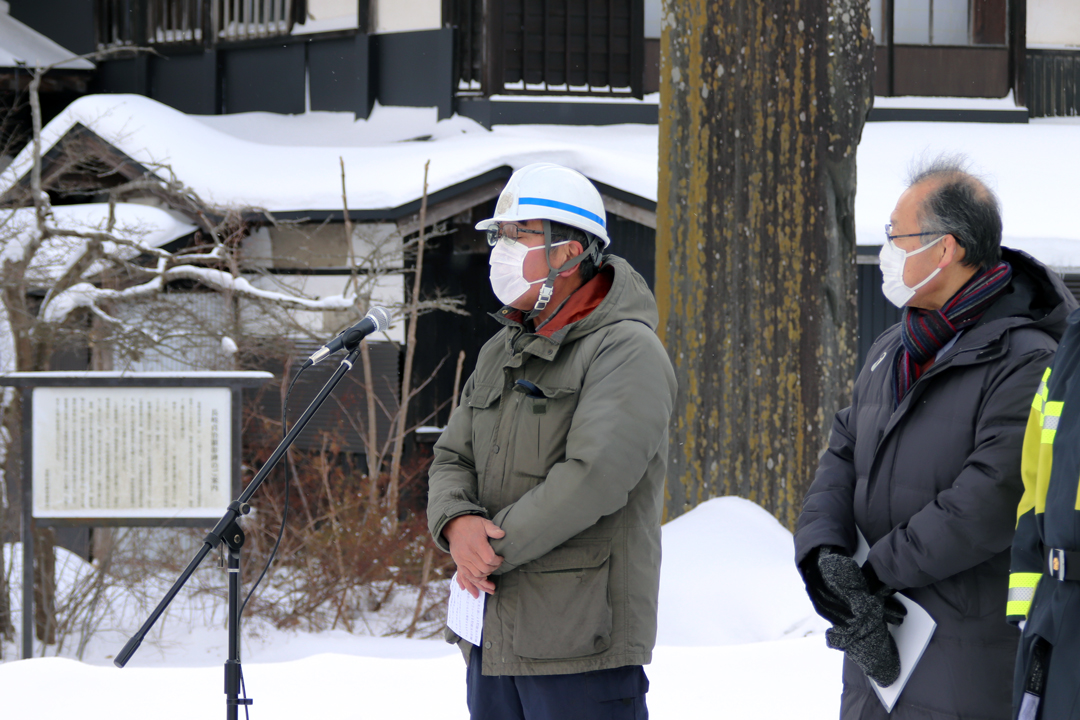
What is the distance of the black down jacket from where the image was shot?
2217mm

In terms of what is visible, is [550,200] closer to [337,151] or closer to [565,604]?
[565,604]

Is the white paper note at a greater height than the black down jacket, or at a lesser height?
lesser

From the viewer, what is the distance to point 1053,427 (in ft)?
5.97

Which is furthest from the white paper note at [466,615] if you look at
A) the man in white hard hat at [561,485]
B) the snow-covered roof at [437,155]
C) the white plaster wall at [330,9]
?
the white plaster wall at [330,9]

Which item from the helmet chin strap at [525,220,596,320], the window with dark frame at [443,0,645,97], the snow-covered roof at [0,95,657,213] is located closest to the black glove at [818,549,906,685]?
→ the helmet chin strap at [525,220,596,320]

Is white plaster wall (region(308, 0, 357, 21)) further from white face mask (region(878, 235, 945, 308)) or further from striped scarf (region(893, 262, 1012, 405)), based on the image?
striped scarf (region(893, 262, 1012, 405))

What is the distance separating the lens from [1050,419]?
1.83m

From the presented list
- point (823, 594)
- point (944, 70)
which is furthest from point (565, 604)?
point (944, 70)

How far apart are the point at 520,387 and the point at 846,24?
3.85 metres

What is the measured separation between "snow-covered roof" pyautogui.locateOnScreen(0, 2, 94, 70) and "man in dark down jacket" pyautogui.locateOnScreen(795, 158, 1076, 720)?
10379 mm

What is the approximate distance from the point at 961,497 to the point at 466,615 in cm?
114

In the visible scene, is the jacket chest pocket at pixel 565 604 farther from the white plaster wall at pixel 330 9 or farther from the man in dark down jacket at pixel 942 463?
the white plaster wall at pixel 330 9

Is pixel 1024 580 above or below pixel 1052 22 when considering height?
below

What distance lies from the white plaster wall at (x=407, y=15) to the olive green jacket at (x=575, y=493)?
739 centimetres
